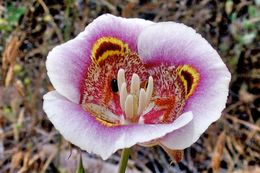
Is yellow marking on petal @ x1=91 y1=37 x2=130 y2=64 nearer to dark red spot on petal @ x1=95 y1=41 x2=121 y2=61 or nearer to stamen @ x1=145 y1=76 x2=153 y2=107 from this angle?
dark red spot on petal @ x1=95 y1=41 x2=121 y2=61

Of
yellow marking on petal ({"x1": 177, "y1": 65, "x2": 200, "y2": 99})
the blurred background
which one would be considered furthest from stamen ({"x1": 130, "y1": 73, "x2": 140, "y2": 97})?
the blurred background

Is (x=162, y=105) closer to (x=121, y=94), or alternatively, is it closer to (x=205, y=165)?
(x=121, y=94)

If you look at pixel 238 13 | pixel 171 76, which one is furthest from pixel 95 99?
pixel 238 13

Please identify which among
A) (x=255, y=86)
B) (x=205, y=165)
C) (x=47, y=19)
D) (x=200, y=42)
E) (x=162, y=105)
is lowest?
(x=205, y=165)

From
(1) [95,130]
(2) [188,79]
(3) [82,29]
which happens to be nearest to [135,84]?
(2) [188,79]

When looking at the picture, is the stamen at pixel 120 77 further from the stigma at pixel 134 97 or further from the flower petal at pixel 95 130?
the flower petal at pixel 95 130

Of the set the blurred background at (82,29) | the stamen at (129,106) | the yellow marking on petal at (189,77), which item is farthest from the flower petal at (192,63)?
the blurred background at (82,29)
